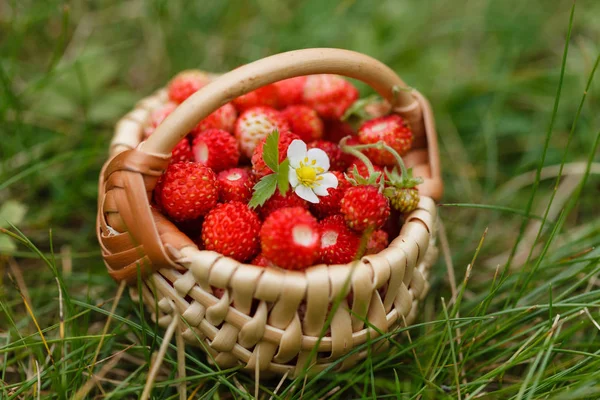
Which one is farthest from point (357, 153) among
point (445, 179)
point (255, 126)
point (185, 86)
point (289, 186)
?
point (445, 179)

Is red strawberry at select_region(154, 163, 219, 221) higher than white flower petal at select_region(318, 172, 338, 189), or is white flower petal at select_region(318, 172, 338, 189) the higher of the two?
red strawberry at select_region(154, 163, 219, 221)

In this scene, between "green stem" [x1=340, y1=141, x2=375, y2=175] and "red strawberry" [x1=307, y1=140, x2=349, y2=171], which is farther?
"red strawberry" [x1=307, y1=140, x2=349, y2=171]

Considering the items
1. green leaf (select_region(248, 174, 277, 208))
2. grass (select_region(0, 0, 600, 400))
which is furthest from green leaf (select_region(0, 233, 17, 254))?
green leaf (select_region(248, 174, 277, 208))

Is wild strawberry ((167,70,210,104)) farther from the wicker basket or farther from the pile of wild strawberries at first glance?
the wicker basket

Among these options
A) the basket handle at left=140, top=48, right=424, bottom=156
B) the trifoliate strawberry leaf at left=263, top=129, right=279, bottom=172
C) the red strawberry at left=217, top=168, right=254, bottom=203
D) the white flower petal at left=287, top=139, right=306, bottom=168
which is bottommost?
the red strawberry at left=217, top=168, right=254, bottom=203

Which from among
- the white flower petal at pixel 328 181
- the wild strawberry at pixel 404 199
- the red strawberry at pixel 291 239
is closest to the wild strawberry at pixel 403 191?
the wild strawberry at pixel 404 199

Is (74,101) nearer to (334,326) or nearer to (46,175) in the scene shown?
(46,175)

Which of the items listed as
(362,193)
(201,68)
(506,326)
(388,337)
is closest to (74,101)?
(201,68)

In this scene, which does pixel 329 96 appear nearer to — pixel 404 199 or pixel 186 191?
pixel 404 199
